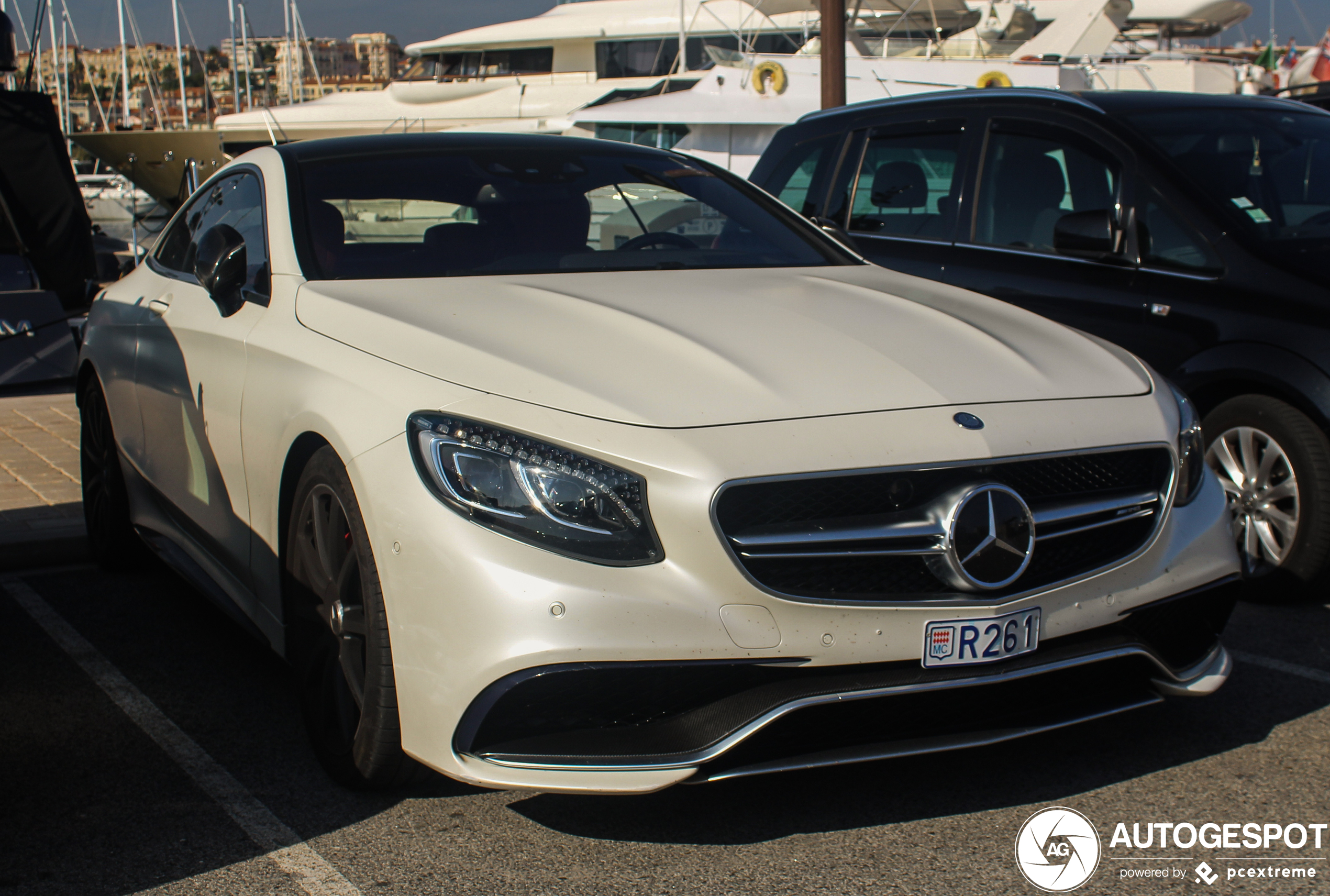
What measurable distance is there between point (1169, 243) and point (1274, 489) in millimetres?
1007

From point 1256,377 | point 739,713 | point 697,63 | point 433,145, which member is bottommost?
point 739,713

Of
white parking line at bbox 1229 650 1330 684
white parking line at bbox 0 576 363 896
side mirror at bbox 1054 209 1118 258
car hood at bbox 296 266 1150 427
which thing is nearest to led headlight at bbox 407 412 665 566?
car hood at bbox 296 266 1150 427

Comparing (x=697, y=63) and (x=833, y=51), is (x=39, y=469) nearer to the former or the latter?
(x=833, y=51)

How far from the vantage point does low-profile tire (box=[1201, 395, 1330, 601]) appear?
14.6 feet

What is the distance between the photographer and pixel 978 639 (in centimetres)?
268

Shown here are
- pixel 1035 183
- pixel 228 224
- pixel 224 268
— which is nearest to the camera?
pixel 224 268

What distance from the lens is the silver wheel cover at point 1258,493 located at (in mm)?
4566

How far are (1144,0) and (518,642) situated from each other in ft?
99.9

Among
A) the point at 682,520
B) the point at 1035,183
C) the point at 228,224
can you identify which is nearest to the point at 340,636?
the point at 682,520

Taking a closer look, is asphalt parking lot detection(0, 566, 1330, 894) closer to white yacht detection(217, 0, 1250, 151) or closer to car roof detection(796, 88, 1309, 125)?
car roof detection(796, 88, 1309, 125)

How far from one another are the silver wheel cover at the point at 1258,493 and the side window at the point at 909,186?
164cm

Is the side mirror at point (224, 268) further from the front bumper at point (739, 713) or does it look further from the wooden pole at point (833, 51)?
the wooden pole at point (833, 51)

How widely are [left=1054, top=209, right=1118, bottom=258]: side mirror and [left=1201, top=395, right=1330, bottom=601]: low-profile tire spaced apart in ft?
2.44

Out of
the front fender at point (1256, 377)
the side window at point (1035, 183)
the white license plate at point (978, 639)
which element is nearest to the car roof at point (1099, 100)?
the side window at point (1035, 183)
